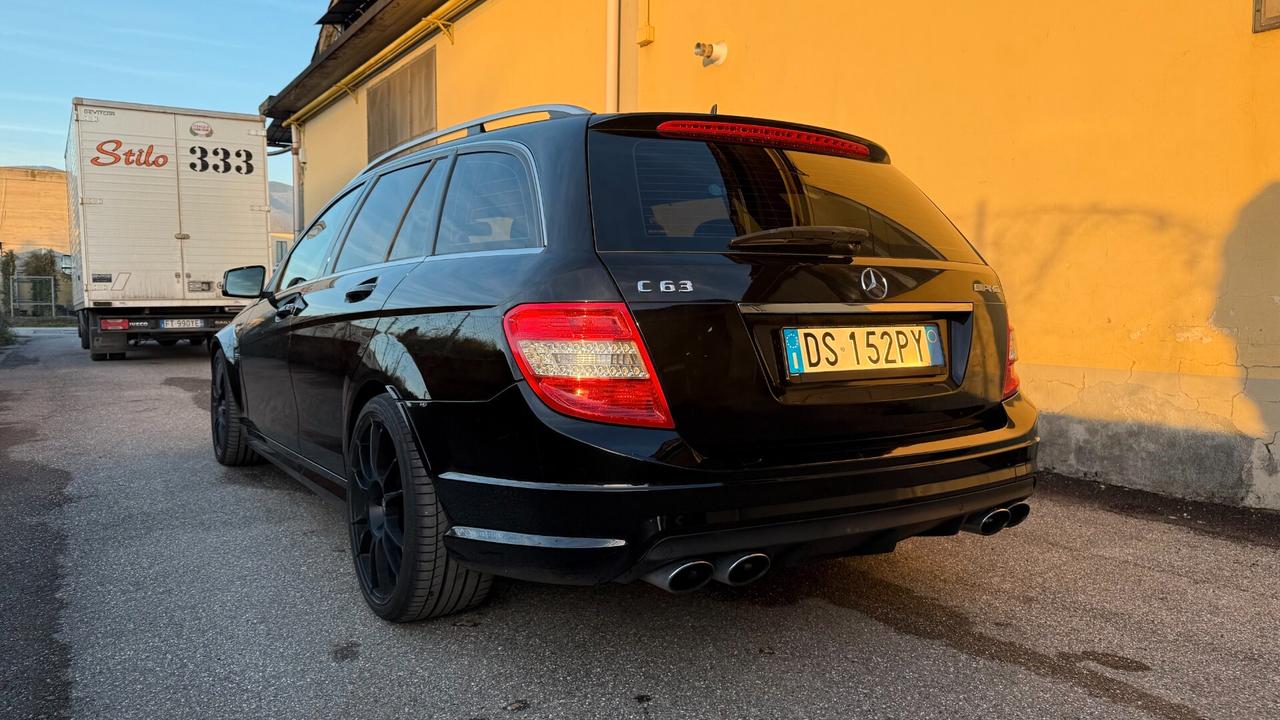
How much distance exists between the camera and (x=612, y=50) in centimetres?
956

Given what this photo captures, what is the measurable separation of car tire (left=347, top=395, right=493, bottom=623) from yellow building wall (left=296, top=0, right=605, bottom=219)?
7.74 m

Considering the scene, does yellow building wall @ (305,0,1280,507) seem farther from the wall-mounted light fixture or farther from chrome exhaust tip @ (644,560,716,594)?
chrome exhaust tip @ (644,560,716,594)

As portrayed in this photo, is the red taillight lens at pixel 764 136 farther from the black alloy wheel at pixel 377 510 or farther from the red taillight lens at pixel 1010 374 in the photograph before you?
the black alloy wheel at pixel 377 510

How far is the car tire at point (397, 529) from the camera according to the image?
2.63m

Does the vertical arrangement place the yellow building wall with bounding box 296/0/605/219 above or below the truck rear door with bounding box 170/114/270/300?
above

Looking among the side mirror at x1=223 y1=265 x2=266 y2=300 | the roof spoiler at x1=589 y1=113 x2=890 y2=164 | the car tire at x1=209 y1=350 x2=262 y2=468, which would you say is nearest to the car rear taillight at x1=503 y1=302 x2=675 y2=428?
the roof spoiler at x1=589 y1=113 x2=890 y2=164

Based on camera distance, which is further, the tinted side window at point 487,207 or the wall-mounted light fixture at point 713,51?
the wall-mounted light fixture at point 713,51

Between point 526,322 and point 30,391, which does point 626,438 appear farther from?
point 30,391

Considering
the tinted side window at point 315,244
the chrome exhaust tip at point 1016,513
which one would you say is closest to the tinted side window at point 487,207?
the tinted side window at point 315,244

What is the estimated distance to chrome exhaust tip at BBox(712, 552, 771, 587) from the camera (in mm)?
2234

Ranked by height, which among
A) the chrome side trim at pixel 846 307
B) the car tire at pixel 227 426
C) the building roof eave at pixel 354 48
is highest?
the building roof eave at pixel 354 48

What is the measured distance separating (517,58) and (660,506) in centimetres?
1086

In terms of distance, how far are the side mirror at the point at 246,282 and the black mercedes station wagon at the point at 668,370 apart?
2072 millimetres

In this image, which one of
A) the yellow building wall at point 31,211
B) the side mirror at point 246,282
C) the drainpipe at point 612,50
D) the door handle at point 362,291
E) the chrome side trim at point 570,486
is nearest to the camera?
the chrome side trim at point 570,486
